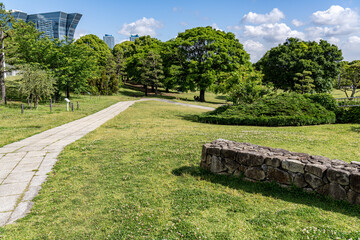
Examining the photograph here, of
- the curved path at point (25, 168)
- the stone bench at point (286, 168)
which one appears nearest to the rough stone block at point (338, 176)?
the stone bench at point (286, 168)

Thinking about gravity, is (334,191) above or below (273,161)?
below

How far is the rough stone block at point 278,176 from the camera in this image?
5.64 m

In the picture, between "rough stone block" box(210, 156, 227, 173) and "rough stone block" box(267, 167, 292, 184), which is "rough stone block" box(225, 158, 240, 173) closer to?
"rough stone block" box(210, 156, 227, 173)

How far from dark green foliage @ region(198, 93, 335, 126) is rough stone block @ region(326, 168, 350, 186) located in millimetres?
11214

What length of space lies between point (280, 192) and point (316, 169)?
1.05m

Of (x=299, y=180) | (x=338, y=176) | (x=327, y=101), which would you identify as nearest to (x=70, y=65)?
(x=327, y=101)

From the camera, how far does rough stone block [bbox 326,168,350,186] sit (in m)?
4.88

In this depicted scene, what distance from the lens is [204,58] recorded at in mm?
42500

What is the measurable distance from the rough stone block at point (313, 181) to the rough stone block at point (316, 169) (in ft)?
0.30

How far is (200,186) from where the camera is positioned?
6117mm

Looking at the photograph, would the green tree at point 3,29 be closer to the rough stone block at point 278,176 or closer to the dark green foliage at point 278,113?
the dark green foliage at point 278,113

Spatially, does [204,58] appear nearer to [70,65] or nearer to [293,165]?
[70,65]

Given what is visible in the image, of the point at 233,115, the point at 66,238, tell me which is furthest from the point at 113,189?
the point at 233,115

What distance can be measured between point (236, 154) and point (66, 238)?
4.63 meters
